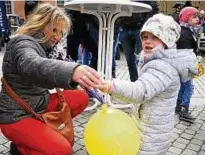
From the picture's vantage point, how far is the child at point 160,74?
225cm

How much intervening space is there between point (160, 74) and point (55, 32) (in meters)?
1.01

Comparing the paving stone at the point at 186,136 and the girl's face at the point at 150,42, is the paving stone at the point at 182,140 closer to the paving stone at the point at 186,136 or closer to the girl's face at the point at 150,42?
the paving stone at the point at 186,136

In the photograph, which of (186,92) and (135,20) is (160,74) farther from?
(135,20)

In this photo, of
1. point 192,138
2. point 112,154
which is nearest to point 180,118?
point 192,138

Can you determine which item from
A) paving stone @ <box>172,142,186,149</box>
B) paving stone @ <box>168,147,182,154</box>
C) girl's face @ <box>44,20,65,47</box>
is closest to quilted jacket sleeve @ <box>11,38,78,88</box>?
girl's face @ <box>44,20,65,47</box>

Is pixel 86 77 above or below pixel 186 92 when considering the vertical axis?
above

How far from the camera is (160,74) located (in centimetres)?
221

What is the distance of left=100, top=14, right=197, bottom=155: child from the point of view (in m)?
2.25

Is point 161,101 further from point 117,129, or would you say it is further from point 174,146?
point 174,146

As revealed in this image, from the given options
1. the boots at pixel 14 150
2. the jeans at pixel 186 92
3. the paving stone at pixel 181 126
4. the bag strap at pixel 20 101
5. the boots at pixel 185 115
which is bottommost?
the paving stone at pixel 181 126

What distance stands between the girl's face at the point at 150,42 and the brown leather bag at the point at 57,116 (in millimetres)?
941

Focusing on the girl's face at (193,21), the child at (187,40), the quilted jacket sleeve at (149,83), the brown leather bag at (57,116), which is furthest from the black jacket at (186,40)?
the quilted jacket sleeve at (149,83)

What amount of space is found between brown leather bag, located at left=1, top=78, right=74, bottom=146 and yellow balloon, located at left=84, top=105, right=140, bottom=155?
91cm

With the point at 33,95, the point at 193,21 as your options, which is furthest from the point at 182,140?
the point at 33,95
